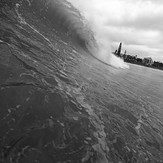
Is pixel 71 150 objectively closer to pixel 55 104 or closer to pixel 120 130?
pixel 55 104

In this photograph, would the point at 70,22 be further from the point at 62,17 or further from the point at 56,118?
the point at 56,118

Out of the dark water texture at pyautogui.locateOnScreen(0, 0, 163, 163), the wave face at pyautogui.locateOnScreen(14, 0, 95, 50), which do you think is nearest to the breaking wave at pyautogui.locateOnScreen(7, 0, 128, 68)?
the wave face at pyautogui.locateOnScreen(14, 0, 95, 50)

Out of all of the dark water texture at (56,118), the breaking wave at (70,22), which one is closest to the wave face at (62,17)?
the breaking wave at (70,22)

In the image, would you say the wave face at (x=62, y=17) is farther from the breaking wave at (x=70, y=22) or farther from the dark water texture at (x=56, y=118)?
the dark water texture at (x=56, y=118)

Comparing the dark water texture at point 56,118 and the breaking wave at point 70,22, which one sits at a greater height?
the breaking wave at point 70,22

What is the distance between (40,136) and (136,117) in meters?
4.15

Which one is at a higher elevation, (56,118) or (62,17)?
(62,17)

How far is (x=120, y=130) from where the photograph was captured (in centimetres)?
497

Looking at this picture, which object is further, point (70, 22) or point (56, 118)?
point (70, 22)

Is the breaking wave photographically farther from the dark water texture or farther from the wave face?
the dark water texture

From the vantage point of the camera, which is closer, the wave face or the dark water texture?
the dark water texture

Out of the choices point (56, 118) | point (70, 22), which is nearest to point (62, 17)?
point (70, 22)

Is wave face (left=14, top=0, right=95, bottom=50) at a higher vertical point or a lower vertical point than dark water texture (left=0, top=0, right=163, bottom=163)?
higher

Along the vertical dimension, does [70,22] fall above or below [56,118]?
above
